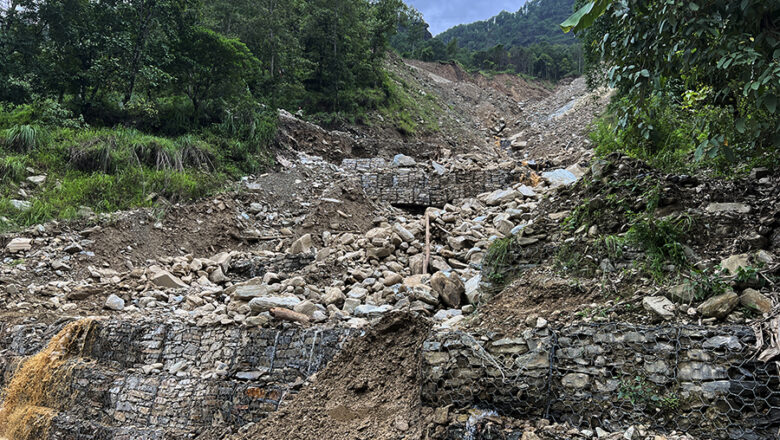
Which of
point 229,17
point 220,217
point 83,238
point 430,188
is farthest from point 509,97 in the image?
point 83,238

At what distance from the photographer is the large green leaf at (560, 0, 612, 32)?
2176 millimetres

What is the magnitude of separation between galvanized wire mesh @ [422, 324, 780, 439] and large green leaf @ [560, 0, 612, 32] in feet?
5.77

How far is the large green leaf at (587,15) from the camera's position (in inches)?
85.7

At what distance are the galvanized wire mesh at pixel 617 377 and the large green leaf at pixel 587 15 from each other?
176 centimetres

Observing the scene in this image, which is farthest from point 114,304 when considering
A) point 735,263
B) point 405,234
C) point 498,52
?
point 498,52

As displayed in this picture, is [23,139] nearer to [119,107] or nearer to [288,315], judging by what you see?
[119,107]

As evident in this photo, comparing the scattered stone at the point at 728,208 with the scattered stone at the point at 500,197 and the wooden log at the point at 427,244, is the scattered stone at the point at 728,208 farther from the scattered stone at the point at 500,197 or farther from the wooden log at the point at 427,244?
the scattered stone at the point at 500,197

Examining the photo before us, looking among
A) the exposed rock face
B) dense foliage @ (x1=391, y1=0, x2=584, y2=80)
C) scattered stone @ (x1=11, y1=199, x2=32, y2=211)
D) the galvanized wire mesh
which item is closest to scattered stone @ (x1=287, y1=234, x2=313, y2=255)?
the exposed rock face

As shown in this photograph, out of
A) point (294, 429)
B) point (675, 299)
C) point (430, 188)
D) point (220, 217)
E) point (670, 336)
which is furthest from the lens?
point (430, 188)

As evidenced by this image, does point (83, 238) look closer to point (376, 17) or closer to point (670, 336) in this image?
point (670, 336)

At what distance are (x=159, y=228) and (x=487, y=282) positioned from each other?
600 centimetres

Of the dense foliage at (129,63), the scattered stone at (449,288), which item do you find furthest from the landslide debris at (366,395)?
the dense foliage at (129,63)

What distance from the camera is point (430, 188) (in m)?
9.80

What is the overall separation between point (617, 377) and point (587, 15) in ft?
6.66
